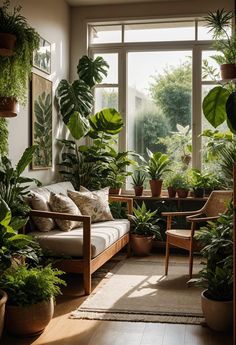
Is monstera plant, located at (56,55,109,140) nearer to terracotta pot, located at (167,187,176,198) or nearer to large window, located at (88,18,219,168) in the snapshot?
large window, located at (88,18,219,168)

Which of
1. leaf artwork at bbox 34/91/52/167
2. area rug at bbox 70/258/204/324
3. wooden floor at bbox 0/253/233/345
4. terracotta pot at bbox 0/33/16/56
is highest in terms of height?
Result: terracotta pot at bbox 0/33/16/56

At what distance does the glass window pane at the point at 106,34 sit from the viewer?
20.2ft

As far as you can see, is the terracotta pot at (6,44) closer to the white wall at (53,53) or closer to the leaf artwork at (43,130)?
the white wall at (53,53)

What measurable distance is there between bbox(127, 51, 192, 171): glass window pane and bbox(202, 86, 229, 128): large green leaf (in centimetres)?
214

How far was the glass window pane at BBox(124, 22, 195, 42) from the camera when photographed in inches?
235

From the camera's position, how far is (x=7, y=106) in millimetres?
3498

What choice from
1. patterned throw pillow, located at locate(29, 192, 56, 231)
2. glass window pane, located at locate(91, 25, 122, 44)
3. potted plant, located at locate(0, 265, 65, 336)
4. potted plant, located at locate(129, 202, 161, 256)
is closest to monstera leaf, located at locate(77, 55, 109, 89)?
glass window pane, located at locate(91, 25, 122, 44)

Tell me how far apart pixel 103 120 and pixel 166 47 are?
1345mm

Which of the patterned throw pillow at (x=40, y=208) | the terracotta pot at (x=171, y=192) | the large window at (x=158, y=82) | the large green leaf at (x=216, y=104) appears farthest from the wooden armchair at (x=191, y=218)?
the patterned throw pillow at (x=40, y=208)

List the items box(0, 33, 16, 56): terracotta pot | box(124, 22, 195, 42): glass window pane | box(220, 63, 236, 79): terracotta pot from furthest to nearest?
box(124, 22, 195, 42): glass window pane → box(220, 63, 236, 79): terracotta pot → box(0, 33, 16, 56): terracotta pot

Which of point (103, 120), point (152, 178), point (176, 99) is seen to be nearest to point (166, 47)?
point (176, 99)

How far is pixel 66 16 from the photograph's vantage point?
19.4 ft

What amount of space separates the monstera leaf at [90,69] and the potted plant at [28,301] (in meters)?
3.32

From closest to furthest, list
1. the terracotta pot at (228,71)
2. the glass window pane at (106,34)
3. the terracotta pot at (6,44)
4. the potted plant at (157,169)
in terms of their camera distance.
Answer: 1. the terracotta pot at (6,44)
2. the terracotta pot at (228,71)
3. the potted plant at (157,169)
4. the glass window pane at (106,34)
